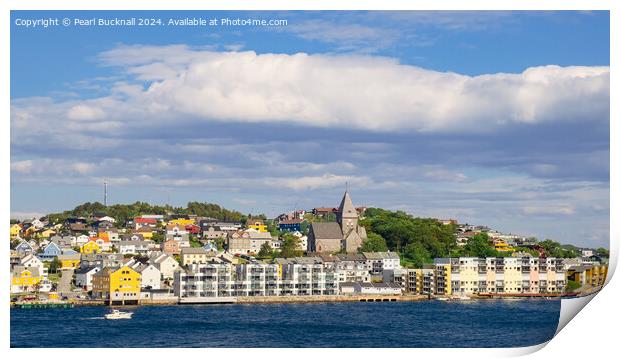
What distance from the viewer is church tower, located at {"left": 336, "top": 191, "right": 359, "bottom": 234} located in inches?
497

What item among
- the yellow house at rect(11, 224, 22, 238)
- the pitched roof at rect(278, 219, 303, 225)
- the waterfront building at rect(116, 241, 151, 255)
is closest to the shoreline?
the yellow house at rect(11, 224, 22, 238)

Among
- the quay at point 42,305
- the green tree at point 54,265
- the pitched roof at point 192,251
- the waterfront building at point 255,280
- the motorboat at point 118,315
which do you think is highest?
the pitched roof at point 192,251

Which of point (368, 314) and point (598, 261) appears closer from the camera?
point (598, 261)

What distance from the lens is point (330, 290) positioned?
13781 millimetres

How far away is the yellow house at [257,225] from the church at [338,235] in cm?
83

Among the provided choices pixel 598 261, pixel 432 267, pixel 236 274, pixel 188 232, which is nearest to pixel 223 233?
pixel 188 232

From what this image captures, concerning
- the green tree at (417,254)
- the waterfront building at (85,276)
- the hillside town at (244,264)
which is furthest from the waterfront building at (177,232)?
the green tree at (417,254)

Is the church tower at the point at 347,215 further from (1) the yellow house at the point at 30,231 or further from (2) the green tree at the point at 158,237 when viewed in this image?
(1) the yellow house at the point at 30,231

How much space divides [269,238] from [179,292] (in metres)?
2.91

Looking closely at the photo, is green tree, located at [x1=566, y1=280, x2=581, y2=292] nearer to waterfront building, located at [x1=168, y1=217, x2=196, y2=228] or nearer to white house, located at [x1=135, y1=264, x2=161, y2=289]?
white house, located at [x1=135, y1=264, x2=161, y2=289]

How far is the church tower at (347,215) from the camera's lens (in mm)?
12636

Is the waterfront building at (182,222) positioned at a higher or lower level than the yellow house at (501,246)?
higher

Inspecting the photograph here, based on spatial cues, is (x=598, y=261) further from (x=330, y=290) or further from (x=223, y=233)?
(x=223, y=233)

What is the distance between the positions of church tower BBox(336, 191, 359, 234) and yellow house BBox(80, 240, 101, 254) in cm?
305
